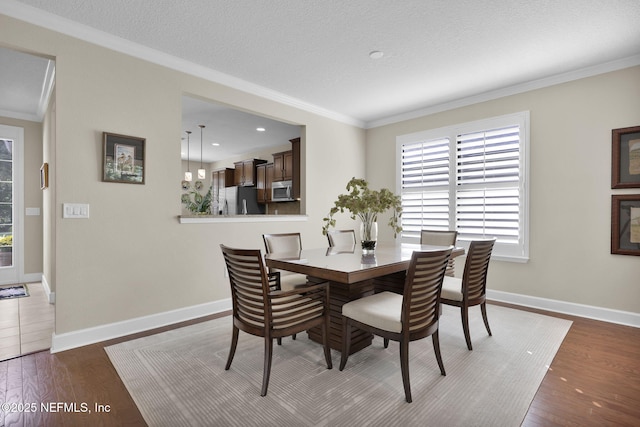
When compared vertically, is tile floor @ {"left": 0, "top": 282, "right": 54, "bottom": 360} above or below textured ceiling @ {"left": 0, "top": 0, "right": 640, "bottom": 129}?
below

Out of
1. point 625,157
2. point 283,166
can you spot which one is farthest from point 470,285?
point 283,166

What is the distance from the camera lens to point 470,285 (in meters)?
2.57

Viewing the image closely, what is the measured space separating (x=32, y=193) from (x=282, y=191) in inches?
160

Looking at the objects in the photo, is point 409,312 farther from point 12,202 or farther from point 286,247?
point 12,202

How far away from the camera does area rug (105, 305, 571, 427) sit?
1734mm

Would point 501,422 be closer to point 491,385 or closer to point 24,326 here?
point 491,385

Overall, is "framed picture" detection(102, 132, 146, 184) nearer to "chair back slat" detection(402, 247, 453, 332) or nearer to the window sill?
the window sill

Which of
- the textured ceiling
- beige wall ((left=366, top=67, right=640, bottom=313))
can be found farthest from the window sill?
beige wall ((left=366, top=67, right=640, bottom=313))

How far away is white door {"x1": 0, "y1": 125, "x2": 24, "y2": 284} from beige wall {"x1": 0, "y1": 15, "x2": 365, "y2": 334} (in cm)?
266

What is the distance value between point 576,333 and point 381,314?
2.28 metres

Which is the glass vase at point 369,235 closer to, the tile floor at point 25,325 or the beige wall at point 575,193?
the beige wall at point 575,193

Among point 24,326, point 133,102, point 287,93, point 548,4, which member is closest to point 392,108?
point 287,93

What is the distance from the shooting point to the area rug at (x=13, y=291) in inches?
161

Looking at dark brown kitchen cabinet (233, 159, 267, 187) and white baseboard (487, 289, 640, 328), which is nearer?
white baseboard (487, 289, 640, 328)
